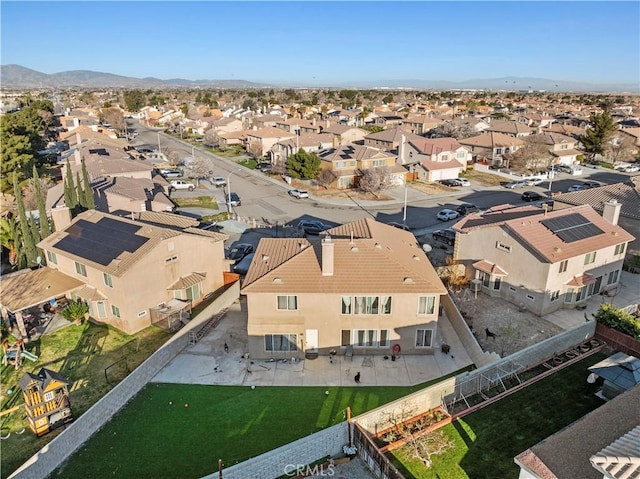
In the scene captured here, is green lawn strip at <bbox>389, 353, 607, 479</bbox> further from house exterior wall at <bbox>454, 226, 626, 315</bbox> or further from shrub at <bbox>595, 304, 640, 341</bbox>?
house exterior wall at <bbox>454, 226, 626, 315</bbox>

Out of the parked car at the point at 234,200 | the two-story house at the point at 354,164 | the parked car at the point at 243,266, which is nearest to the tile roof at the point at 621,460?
the parked car at the point at 243,266

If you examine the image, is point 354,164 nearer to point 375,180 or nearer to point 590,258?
point 375,180

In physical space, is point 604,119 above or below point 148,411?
above

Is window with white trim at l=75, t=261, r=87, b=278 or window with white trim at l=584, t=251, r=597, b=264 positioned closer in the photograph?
window with white trim at l=75, t=261, r=87, b=278

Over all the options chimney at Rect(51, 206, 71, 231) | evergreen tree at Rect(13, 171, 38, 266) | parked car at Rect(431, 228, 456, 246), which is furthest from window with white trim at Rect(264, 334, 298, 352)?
parked car at Rect(431, 228, 456, 246)

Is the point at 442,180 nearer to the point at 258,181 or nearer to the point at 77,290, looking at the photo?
the point at 258,181

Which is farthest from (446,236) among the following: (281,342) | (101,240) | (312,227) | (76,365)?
(76,365)

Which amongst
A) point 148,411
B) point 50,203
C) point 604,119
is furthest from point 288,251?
point 604,119
